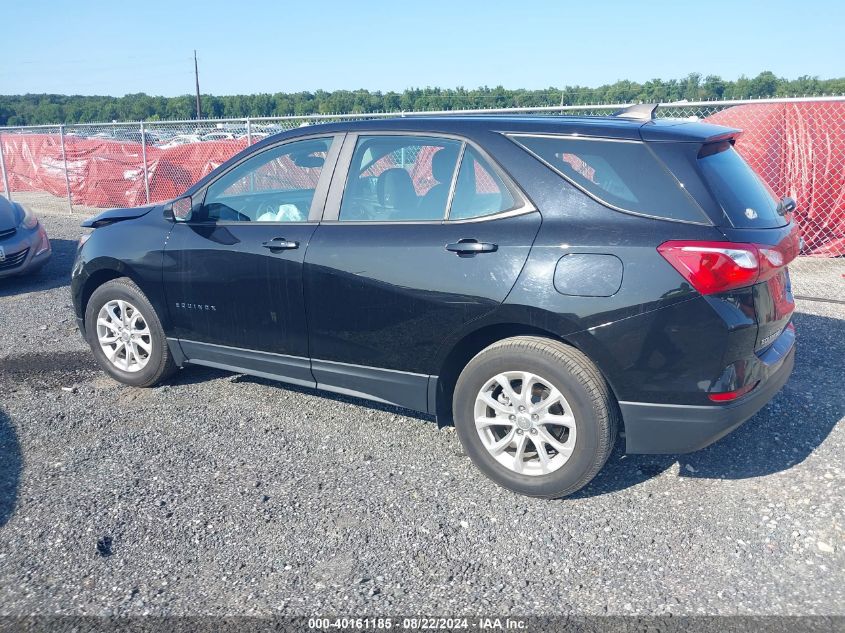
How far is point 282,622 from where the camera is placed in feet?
8.65

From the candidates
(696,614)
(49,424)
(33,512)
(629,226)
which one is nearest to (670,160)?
(629,226)

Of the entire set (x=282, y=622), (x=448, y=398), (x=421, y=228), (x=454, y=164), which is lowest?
(x=282, y=622)

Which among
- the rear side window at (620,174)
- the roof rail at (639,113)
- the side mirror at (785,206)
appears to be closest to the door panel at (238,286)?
the rear side window at (620,174)

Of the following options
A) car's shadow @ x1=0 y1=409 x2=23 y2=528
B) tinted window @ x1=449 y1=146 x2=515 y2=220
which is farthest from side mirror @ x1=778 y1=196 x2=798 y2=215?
car's shadow @ x1=0 y1=409 x2=23 y2=528

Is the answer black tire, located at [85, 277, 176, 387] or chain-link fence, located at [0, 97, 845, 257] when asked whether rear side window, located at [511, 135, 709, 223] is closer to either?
chain-link fence, located at [0, 97, 845, 257]

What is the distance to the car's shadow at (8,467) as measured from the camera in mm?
3443

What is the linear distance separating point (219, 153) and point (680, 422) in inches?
464

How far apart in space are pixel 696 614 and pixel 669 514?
0.73 m

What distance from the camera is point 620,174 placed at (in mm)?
3262

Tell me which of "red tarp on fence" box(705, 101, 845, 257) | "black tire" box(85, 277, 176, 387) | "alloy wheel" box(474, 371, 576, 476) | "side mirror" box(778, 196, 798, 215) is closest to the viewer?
"alloy wheel" box(474, 371, 576, 476)

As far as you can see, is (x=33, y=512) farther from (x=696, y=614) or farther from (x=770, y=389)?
(x=770, y=389)

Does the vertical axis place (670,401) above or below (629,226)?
below

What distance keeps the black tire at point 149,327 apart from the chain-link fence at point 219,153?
2285 millimetres

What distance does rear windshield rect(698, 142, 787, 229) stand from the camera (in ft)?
10.4
